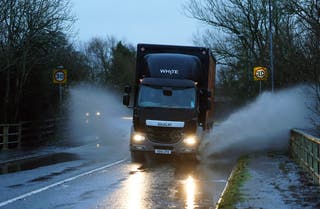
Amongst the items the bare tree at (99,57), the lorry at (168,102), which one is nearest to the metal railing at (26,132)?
the lorry at (168,102)

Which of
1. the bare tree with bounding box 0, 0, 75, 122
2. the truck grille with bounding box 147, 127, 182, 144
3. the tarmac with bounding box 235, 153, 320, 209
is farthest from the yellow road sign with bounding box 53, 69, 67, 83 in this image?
the tarmac with bounding box 235, 153, 320, 209

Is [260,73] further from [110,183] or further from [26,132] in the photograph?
[110,183]

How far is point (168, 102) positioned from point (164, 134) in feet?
3.39

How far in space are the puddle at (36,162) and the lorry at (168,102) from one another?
2554mm

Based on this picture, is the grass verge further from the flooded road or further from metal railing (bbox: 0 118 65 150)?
metal railing (bbox: 0 118 65 150)

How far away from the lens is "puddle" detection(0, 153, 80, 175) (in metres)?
15.7

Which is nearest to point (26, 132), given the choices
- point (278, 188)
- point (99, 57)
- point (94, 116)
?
point (278, 188)

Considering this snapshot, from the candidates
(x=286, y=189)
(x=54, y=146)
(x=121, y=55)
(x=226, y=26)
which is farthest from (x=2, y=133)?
(x=121, y=55)

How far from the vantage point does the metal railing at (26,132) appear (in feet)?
73.0

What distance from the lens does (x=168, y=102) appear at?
55.9ft

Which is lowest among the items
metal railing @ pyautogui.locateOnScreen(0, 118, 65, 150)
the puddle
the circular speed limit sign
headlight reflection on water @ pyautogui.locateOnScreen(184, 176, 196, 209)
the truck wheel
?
the puddle

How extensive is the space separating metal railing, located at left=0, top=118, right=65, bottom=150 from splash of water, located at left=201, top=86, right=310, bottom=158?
27.0ft

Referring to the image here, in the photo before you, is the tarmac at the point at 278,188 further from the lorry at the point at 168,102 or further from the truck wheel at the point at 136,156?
the truck wheel at the point at 136,156

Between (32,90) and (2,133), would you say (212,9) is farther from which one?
(2,133)
